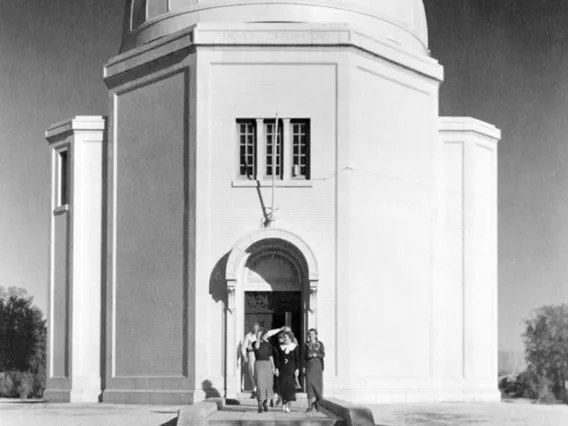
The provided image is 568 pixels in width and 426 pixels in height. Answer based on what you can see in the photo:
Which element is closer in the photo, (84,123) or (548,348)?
(84,123)

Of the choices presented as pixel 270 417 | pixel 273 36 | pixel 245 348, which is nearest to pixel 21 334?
pixel 245 348

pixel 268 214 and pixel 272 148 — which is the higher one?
pixel 272 148

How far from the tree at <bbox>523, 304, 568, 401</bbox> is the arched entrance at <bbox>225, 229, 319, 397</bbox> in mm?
23884

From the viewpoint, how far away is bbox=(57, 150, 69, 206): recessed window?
4212 cm

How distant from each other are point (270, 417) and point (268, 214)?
9.80m

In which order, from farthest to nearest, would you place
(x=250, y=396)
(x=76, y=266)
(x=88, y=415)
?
(x=76, y=266), (x=250, y=396), (x=88, y=415)

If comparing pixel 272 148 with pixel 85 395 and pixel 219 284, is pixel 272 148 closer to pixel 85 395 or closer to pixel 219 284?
pixel 219 284

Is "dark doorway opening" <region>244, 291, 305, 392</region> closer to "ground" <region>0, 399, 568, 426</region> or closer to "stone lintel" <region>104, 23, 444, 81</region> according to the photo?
"ground" <region>0, 399, 568, 426</region>

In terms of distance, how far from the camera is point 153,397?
121 ft

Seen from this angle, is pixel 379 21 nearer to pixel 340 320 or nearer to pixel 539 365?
pixel 340 320

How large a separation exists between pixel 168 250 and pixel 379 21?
9.28 meters

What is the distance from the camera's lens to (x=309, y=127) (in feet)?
122

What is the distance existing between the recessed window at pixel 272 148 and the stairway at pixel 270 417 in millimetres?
7611

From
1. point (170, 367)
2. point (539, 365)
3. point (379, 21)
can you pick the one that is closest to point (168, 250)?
point (170, 367)
